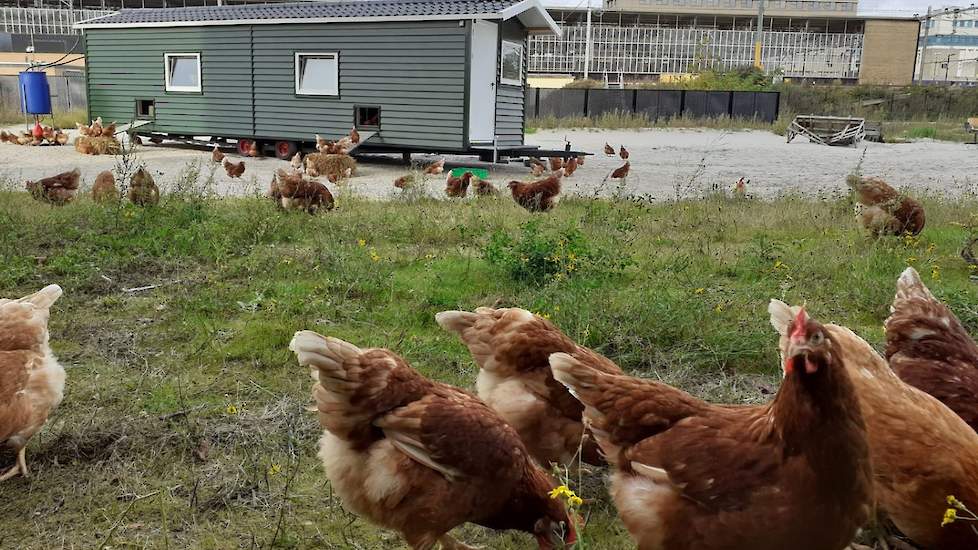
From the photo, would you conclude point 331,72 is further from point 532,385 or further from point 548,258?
point 532,385

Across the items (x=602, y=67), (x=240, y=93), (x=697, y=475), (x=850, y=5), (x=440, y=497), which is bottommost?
(x=440, y=497)

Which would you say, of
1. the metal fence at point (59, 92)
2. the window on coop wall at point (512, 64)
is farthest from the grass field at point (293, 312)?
the metal fence at point (59, 92)

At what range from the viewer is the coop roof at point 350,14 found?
15852mm

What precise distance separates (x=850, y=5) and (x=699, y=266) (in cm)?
7958

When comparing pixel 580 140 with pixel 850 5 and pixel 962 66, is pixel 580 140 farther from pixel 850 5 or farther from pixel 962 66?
pixel 962 66

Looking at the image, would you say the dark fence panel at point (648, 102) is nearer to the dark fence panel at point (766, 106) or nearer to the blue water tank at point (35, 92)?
the dark fence panel at point (766, 106)

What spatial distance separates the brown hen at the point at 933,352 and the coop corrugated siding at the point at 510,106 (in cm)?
1412

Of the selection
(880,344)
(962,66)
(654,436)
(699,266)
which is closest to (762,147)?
(699,266)

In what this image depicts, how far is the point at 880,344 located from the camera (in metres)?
4.91

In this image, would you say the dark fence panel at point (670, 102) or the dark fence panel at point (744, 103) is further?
the dark fence panel at point (744, 103)

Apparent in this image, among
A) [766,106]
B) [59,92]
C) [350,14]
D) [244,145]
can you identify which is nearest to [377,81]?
[350,14]

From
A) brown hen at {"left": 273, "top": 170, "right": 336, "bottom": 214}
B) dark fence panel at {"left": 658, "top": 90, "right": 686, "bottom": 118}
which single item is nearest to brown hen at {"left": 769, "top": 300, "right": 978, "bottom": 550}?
brown hen at {"left": 273, "top": 170, "right": 336, "bottom": 214}

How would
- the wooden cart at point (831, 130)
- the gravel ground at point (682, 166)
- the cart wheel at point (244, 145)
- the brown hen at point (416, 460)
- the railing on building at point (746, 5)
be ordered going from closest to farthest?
1. the brown hen at point (416, 460)
2. the gravel ground at point (682, 166)
3. the cart wheel at point (244, 145)
4. the wooden cart at point (831, 130)
5. the railing on building at point (746, 5)

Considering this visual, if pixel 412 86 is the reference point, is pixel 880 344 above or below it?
below
